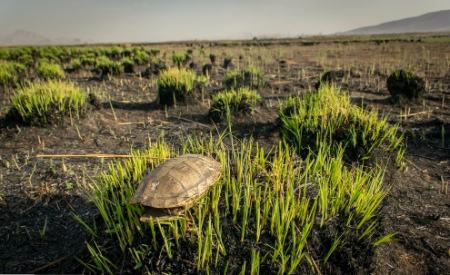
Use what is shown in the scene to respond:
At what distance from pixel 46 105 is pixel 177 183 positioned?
449 cm

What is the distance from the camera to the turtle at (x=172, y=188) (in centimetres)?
221

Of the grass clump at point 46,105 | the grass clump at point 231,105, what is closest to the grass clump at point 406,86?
the grass clump at point 231,105

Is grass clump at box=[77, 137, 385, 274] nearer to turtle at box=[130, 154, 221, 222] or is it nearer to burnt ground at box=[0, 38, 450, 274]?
turtle at box=[130, 154, 221, 222]

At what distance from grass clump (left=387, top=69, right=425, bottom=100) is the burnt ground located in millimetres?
249

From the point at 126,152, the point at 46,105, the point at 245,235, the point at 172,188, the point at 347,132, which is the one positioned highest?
the point at 46,105

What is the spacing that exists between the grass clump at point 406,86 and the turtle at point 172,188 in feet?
20.8

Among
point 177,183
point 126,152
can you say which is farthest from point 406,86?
point 177,183

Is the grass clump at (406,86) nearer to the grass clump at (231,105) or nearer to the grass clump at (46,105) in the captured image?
the grass clump at (231,105)

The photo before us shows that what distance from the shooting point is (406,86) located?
23.9ft

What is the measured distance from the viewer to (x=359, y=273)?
7.60ft

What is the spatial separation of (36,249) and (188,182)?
1.63m

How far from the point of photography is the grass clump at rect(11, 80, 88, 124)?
227 inches

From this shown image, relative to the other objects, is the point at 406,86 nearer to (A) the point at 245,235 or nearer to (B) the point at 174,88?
(B) the point at 174,88

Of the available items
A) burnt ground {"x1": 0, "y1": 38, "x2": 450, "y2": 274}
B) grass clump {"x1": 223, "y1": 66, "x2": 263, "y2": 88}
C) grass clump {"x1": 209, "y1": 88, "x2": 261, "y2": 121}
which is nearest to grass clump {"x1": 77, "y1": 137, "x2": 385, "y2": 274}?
burnt ground {"x1": 0, "y1": 38, "x2": 450, "y2": 274}
